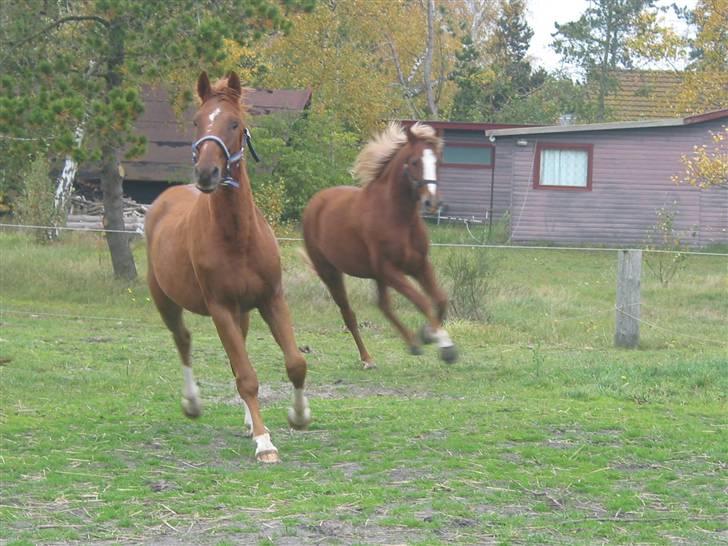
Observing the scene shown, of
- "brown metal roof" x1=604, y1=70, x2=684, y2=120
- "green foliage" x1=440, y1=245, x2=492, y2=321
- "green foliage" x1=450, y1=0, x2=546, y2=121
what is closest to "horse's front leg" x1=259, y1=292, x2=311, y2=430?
"green foliage" x1=440, y1=245, x2=492, y2=321

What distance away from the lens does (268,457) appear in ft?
23.1

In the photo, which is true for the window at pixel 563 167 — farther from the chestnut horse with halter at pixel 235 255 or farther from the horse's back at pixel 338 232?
the chestnut horse with halter at pixel 235 255

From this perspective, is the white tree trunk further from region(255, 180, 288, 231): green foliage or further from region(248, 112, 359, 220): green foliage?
Answer: region(248, 112, 359, 220): green foliage

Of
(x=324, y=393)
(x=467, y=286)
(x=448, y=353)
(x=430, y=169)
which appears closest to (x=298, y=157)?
(x=467, y=286)

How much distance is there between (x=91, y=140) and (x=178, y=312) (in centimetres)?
888

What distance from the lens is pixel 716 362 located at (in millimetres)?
11359

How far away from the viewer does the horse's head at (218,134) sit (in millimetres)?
6531

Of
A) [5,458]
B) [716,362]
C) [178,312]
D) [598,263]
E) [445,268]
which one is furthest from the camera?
[598,263]

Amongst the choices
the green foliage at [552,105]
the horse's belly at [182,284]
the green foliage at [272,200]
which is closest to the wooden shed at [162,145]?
the green foliage at [272,200]

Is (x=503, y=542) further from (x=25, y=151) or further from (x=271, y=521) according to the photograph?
(x=25, y=151)

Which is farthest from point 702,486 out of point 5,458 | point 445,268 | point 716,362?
point 445,268

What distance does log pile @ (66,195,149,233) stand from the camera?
2756 centimetres

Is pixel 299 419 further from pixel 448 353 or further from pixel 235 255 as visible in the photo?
pixel 448 353

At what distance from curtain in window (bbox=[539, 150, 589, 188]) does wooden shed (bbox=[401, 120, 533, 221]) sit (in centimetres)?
340
